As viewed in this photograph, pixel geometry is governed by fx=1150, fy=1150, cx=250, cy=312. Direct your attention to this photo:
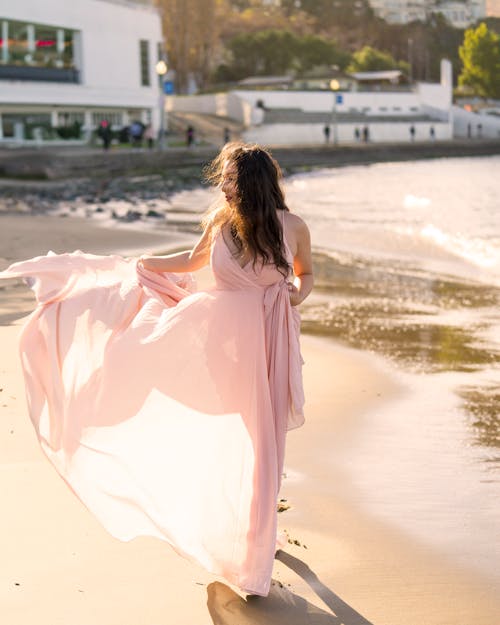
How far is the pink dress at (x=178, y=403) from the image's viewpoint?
4.22m

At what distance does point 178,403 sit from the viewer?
4.36 meters

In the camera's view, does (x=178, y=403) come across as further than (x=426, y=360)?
No

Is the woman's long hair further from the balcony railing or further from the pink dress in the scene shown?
the balcony railing

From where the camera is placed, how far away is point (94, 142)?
48.9 meters

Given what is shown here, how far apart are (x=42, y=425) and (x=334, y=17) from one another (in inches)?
6171

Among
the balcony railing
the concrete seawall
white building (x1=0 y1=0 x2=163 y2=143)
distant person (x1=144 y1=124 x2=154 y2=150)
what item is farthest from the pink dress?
the balcony railing

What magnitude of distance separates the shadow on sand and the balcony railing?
44935 mm

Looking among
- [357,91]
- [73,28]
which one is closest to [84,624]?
[73,28]

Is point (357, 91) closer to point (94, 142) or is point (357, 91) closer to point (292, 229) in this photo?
point (94, 142)

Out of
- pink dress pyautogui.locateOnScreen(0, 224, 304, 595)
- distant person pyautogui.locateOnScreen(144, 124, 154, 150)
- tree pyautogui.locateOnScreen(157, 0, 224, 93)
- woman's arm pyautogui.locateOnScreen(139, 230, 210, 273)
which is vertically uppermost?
tree pyautogui.locateOnScreen(157, 0, 224, 93)

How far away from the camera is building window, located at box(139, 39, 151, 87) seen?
2251 inches

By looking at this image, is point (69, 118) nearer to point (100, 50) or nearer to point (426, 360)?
point (100, 50)

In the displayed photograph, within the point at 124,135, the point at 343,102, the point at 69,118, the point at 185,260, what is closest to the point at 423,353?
the point at 185,260

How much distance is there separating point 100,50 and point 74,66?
2388 millimetres
